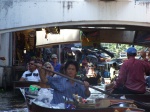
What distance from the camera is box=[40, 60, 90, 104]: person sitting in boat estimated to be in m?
7.63

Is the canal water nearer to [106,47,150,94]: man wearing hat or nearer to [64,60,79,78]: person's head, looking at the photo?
[106,47,150,94]: man wearing hat

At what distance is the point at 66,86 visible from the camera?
7.70 m

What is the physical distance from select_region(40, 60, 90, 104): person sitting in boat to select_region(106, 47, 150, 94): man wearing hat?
1.70m

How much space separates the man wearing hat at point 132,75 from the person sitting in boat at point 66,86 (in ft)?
5.58

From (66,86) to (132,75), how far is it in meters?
2.26

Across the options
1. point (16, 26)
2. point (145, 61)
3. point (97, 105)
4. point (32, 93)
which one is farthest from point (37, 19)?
point (97, 105)

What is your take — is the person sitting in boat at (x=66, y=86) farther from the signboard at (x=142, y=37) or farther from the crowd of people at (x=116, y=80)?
the signboard at (x=142, y=37)

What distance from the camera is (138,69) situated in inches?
369

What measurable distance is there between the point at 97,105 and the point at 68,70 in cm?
93

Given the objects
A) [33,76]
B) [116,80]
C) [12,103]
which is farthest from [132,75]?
[12,103]

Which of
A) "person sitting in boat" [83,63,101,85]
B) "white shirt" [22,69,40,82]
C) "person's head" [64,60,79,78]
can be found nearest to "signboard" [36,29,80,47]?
"person sitting in boat" [83,63,101,85]

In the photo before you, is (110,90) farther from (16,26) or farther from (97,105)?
(16,26)

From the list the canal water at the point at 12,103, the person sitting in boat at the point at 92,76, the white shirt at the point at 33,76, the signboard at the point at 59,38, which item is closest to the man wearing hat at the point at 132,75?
the canal water at the point at 12,103

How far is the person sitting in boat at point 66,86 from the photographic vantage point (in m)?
7.63
